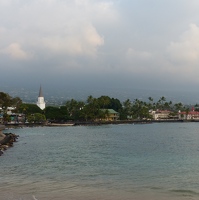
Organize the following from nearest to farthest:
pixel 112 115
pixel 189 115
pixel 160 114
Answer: pixel 112 115, pixel 160 114, pixel 189 115

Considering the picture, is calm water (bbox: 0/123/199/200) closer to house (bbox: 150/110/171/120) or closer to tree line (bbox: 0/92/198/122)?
tree line (bbox: 0/92/198/122)

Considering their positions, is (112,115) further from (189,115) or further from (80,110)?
(189,115)

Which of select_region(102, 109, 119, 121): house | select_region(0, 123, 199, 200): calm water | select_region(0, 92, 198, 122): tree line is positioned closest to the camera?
select_region(0, 123, 199, 200): calm water

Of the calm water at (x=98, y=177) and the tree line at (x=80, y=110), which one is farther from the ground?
the tree line at (x=80, y=110)

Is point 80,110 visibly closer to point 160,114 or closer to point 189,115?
point 160,114

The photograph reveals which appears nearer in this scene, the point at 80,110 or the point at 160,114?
the point at 80,110

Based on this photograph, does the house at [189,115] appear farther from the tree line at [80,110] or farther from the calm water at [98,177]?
the calm water at [98,177]

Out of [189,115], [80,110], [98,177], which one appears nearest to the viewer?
[98,177]

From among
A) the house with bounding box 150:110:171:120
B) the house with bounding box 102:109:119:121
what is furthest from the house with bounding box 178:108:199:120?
the house with bounding box 102:109:119:121

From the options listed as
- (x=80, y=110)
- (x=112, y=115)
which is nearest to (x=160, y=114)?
(x=112, y=115)

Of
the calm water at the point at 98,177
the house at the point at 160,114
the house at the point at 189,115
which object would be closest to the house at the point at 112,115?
the house at the point at 160,114

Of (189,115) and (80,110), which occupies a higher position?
(80,110)

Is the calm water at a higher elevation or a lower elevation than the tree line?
lower

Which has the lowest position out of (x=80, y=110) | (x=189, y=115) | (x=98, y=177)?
(x=98, y=177)
